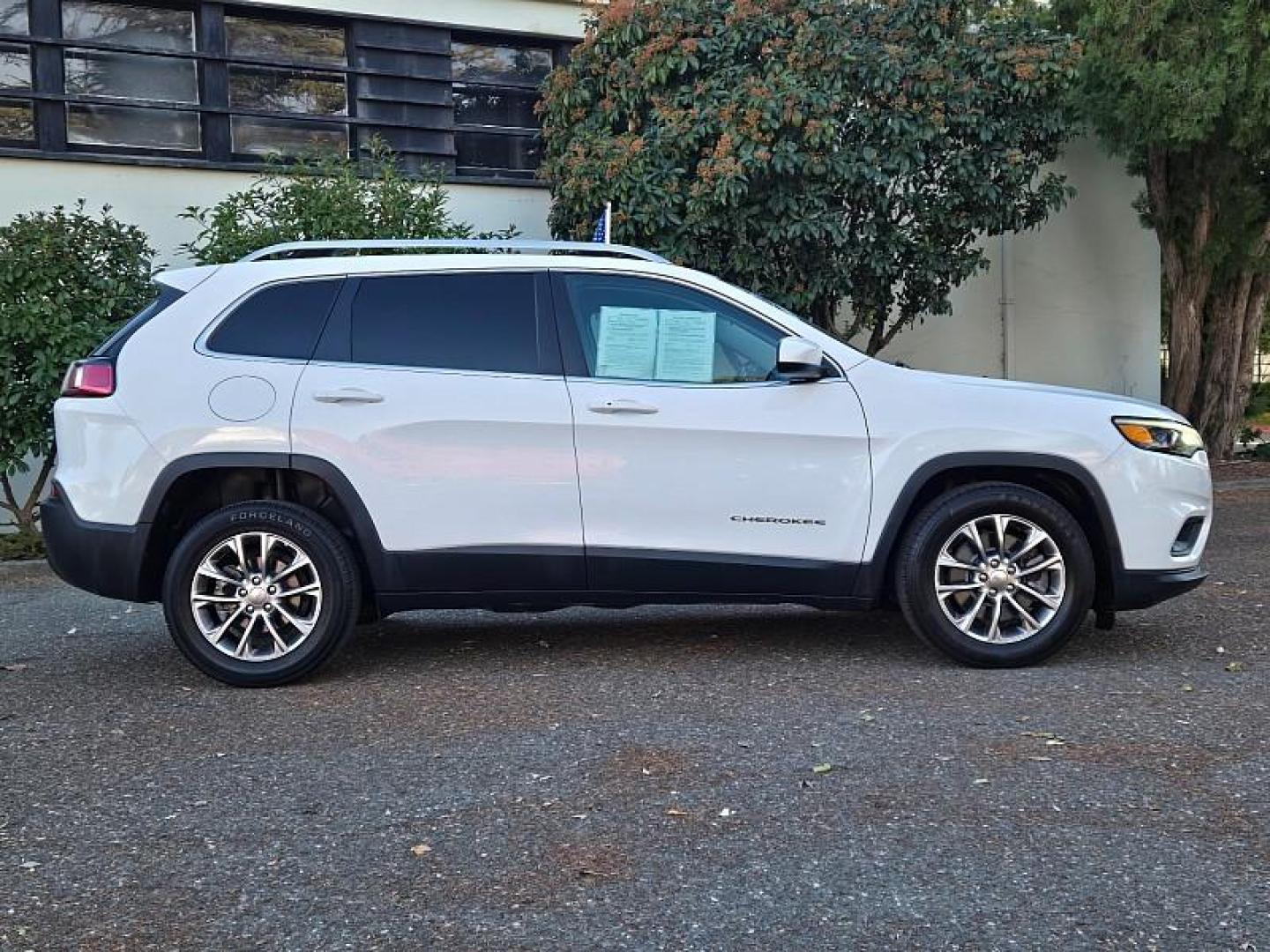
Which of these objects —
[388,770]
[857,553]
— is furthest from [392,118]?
[388,770]

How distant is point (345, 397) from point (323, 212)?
17.3 feet

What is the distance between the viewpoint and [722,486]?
5.89m

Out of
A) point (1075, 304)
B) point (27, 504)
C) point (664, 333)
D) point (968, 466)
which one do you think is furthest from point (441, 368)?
point (1075, 304)

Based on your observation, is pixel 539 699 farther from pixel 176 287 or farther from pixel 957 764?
pixel 176 287

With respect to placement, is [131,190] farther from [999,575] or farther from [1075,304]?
[1075,304]

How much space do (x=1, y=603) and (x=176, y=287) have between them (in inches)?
134

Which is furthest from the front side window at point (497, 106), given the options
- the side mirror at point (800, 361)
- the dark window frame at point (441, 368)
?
the side mirror at point (800, 361)

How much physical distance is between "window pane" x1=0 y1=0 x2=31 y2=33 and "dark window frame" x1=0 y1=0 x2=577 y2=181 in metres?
0.05

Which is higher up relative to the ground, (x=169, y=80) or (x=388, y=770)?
(x=169, y=80)

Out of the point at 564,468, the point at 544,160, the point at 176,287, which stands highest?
the point at 544,160

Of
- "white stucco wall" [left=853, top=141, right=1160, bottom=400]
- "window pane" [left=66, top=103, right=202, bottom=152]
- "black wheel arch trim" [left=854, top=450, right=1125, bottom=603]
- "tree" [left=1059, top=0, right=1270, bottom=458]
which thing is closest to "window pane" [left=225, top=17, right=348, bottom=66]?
"window pane" [left=66, top=103, right=202, bottom=152]

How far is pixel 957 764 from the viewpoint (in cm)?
460

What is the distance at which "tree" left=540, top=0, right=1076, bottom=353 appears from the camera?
11.1 metres

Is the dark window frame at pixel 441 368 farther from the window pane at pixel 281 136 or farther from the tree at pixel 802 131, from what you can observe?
the window pane at pixel 281 136
